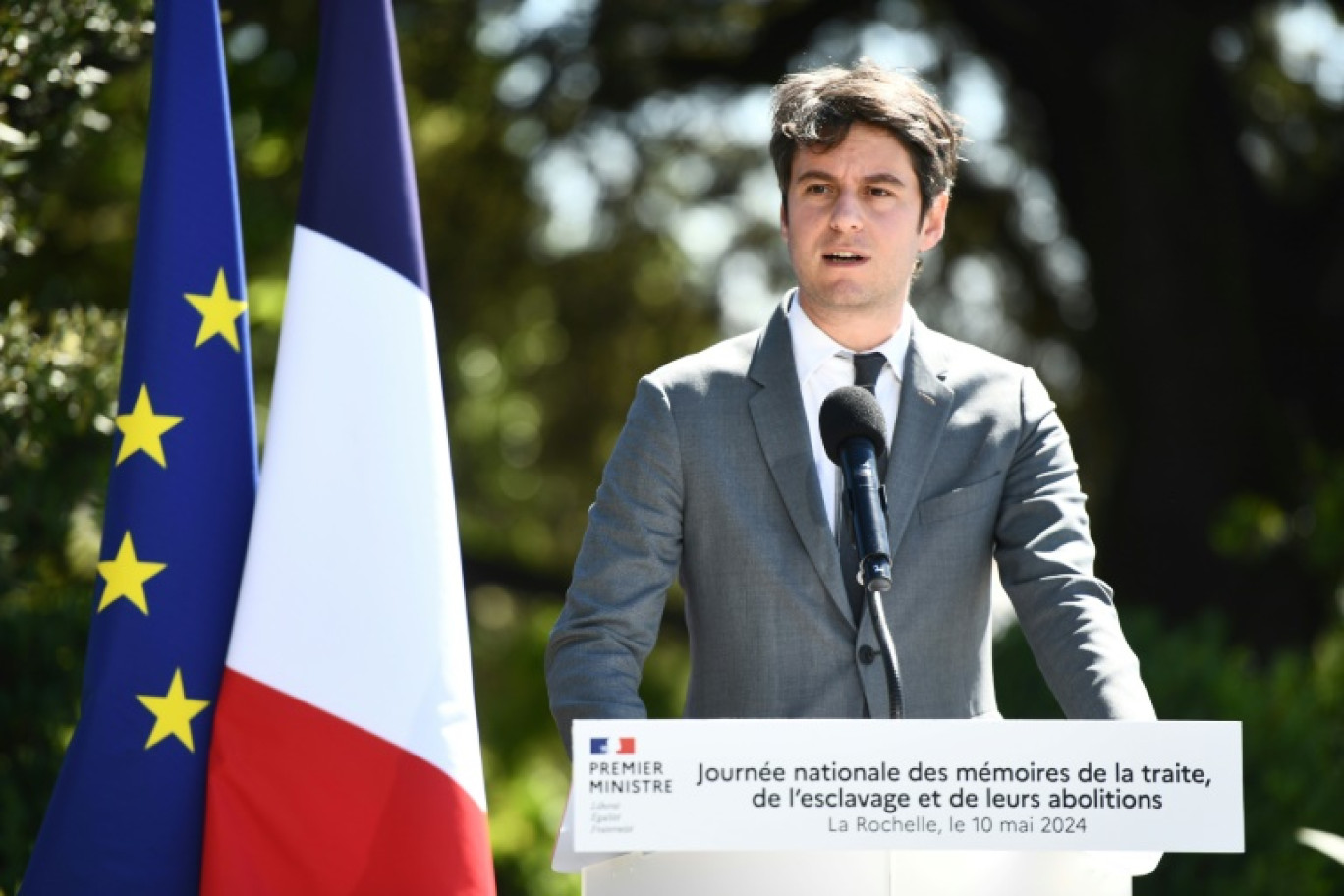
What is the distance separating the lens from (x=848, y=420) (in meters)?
2.71

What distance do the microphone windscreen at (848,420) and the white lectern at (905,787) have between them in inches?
22.9

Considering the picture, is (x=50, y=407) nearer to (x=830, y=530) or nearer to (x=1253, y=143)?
(x=830, y=530)

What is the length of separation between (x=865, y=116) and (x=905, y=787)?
122 cm

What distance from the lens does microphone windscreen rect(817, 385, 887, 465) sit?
2.72 metres

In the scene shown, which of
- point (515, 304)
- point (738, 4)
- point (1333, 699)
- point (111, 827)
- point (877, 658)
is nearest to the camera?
point (877, 658)

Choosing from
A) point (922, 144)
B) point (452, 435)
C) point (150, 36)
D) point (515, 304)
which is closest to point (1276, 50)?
point (515, 304)

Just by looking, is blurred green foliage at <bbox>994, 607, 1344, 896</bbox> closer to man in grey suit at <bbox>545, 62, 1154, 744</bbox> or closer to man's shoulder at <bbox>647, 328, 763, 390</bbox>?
man in grey suit at <bbox>545, 62, 1154, 744</bbox>

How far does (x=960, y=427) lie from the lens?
305 cm

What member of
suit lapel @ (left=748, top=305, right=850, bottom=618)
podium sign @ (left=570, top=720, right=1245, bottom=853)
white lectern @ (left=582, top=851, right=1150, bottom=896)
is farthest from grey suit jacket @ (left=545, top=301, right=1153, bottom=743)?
podium sign @ (left=570, top=720, right=1245, bottom=853)

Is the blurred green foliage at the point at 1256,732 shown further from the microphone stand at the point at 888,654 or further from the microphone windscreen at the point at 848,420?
the microphone stand at the point at 888,654

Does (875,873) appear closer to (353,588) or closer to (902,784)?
(902,784)

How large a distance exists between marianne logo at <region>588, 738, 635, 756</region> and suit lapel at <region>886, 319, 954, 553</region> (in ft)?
2.73

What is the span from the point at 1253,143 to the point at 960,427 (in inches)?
369

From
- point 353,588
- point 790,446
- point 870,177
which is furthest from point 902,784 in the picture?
point 353,588
